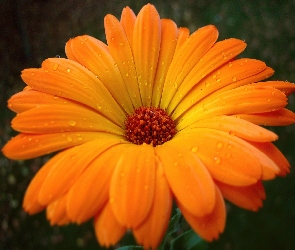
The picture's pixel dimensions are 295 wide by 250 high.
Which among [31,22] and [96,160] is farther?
[31,22]

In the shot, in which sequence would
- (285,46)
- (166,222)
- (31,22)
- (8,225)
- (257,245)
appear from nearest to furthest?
(166,222) → (257,245) → (8,225) → (285,46) → (31,22)

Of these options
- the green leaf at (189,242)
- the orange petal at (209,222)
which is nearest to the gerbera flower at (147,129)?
the orange petal at (209,222)

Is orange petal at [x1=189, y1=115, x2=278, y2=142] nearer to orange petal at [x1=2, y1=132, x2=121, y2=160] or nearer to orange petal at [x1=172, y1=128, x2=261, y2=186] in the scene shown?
orange petal at [x1=172, y1=128, x2=261, y2=186]

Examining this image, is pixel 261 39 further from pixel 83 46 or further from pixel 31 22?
pixel 83 46

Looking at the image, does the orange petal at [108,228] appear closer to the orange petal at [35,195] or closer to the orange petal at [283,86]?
the orange petal at [35,195]

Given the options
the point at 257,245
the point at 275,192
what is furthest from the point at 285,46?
the point at 257,245

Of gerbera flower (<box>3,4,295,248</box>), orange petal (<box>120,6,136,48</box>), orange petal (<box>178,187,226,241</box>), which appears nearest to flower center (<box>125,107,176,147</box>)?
gerbera flower (<box>3,4,295,248</box>)

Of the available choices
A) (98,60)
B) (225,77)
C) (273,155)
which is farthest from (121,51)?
(273,155)
